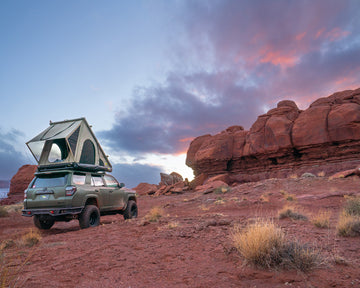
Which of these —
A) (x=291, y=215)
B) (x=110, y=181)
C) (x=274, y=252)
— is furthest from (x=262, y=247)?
(x=110, y=181)

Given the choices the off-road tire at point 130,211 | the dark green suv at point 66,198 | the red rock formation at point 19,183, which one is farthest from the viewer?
the red rock formation at point 19,183

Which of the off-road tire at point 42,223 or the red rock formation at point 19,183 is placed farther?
the red rock formation at point 19,183

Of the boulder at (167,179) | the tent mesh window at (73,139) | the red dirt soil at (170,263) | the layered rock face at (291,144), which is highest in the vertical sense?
the layered rock face at (291,144)

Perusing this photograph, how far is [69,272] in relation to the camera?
3.46 meters

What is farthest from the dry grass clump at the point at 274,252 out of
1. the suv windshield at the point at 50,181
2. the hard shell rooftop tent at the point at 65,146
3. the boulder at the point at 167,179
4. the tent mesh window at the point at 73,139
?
the boulder at the point at 167,179

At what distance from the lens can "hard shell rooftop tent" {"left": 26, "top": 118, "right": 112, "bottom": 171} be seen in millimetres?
8984

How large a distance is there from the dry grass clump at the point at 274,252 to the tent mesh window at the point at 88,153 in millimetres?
8799

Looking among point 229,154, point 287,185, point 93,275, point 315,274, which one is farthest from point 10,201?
point 315,274

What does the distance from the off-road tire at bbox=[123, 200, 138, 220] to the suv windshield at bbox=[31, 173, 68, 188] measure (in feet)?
11.8

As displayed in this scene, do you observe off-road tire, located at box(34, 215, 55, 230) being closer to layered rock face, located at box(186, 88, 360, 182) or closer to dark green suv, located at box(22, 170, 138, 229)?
dark green suv, located at box(22, 170, 138, 229)

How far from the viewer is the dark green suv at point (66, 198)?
7.32m

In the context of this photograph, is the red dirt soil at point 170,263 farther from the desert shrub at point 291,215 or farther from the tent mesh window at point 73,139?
the tent mesh window at point 73,139

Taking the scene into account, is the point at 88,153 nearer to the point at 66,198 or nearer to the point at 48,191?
the point at 48,191

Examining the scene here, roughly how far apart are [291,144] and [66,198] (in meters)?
32.1
